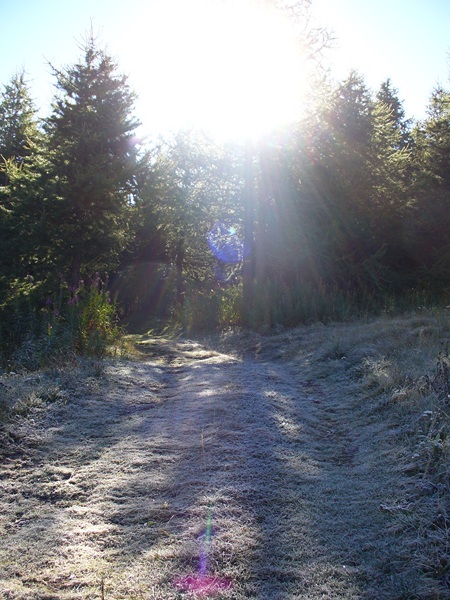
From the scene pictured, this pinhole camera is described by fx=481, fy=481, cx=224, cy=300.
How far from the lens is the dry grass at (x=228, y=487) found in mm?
2225

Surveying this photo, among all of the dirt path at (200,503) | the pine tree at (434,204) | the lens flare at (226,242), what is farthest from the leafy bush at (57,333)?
the pine tree at (434,204)

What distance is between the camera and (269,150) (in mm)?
14172

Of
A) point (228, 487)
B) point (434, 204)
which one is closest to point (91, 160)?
point (434, 204)

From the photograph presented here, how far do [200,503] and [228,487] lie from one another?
25 centimetres

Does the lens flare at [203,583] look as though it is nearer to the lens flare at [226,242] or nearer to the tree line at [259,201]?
the tree line at [259,201]

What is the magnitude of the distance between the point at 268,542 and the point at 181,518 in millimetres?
537

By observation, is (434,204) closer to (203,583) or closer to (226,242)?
(226,242)

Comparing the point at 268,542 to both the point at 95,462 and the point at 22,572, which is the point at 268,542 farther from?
the point at 95,462

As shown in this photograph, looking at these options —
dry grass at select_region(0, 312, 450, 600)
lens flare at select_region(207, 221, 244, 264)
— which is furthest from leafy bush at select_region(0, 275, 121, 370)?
lens flare at select_region(207, 221, 244, 264)

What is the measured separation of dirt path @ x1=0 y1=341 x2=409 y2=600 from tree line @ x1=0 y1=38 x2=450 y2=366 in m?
7.00

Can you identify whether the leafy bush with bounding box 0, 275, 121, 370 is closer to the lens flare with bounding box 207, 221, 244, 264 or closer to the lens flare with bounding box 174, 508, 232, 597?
the lens flare with bounding box 174, 508, 232, 597

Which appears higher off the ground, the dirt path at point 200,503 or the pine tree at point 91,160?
the pine tree at point 91,160

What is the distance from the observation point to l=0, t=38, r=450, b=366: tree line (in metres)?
12.6

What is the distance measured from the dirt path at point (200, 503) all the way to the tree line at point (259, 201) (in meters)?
7.00
